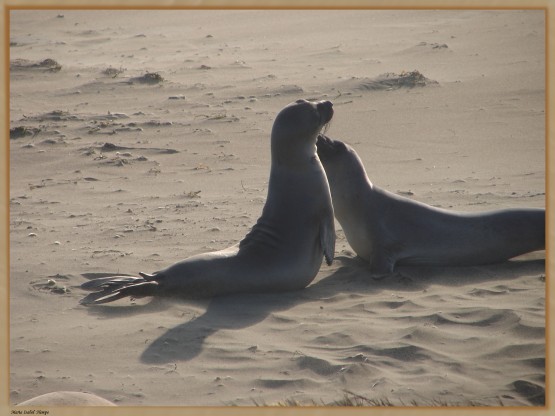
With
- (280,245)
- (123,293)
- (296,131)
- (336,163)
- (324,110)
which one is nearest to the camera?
(123,293)

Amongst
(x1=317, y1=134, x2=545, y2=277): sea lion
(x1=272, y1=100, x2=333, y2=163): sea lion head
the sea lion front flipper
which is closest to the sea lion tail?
the sea lion front flipper

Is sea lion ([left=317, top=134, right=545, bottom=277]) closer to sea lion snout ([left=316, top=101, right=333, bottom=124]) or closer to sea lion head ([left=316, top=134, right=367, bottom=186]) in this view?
sea lion head ([left=316, top=134, right=367, bottom=186])

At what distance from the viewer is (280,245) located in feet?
20.3

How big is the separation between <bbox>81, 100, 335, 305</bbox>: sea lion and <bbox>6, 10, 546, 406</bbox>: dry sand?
117 millimetres

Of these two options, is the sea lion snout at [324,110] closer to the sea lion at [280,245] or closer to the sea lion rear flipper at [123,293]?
the sea lion at [280,245]

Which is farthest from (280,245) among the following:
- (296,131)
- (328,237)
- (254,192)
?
(254,192)

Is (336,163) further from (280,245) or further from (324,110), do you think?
(280,245)

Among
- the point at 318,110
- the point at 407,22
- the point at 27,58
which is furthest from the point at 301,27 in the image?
the point at 318,110

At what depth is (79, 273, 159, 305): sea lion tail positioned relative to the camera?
5844 mm

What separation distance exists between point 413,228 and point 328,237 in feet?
2.41

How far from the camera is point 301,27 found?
17.1 meters

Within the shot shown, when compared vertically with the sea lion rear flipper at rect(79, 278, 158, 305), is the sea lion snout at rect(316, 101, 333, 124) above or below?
above

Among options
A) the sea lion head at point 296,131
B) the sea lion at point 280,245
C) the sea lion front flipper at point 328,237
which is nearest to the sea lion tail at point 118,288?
the sea lion at point 280,245

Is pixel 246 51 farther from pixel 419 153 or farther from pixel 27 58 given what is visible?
pixel 419 153
